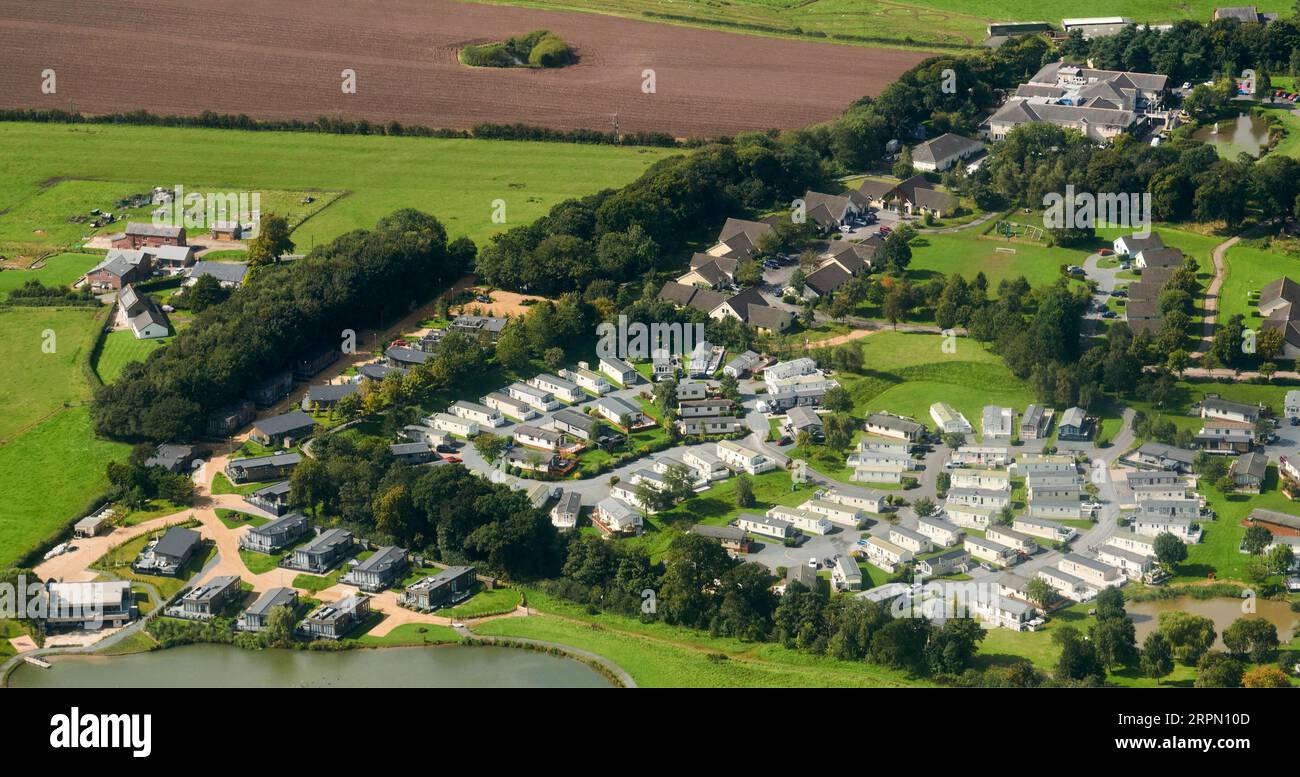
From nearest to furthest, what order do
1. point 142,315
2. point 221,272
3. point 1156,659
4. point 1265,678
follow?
point 1265,678
point 1156,659
point 142,315
point 221,272

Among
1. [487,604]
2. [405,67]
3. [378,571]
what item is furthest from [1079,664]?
[405,67]

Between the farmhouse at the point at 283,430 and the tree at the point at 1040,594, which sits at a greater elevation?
the farmhouse at the point at 283,430

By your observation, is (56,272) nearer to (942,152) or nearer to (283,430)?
(283,430)

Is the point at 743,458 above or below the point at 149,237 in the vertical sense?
below

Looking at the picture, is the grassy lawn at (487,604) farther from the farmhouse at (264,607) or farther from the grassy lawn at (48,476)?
the grassy lawn at (48,476)

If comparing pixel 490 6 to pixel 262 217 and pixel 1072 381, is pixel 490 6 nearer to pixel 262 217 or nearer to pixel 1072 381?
pixel 262 217

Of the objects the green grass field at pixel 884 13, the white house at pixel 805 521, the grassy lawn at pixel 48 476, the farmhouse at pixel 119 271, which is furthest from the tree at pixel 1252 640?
the green grass field at pixel 884 13

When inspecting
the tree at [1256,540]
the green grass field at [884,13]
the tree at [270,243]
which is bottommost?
the tree at [1256,540]

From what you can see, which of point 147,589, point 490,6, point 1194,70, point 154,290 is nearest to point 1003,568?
point 147,589
